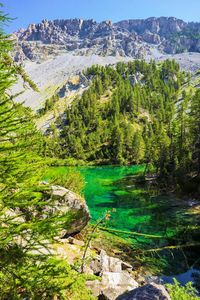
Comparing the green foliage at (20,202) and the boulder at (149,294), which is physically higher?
the green foliage at (20,202)

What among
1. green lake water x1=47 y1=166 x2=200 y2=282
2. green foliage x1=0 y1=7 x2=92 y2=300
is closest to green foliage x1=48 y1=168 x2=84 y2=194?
green lake water x1=47 y1=166 x2=200 y2=282

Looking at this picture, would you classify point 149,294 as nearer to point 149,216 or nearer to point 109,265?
point 109,265

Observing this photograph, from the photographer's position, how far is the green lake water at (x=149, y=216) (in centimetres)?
2922

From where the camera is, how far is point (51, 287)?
911cm

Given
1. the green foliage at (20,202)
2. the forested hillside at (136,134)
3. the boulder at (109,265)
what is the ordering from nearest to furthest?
the green foliage at (20,202) < the boulder at (109,265) < the forested hillside at (136,134)

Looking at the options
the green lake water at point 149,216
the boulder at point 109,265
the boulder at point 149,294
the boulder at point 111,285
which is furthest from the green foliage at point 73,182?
the boulder at point 149,294

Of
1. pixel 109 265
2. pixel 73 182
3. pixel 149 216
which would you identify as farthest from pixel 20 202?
pixel 149 216

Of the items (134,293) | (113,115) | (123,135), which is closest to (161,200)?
(134,293)

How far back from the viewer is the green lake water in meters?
29.2

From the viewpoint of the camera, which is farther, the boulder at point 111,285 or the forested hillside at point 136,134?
the forested hillside at point 136,134

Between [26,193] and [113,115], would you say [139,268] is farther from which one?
[113,115]

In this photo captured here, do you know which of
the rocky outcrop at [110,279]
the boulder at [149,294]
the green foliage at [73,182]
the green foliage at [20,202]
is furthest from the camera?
the green foliage at [73,182]

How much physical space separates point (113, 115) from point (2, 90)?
171 m

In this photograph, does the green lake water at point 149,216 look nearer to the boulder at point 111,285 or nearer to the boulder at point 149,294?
the boulder at point 111,285
